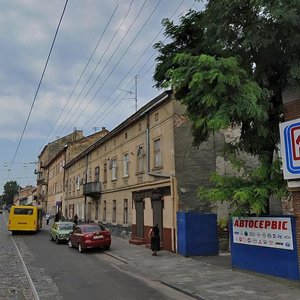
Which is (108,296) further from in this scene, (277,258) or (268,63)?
(268,63)

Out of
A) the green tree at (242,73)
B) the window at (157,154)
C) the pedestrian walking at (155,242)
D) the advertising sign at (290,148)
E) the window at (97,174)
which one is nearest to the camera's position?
the green tree at (242,73)

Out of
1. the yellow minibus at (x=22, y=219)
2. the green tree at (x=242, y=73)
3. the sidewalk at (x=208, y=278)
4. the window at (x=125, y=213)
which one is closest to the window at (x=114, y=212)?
the window at (x=125, y=213)

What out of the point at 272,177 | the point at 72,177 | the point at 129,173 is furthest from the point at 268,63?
the point at 72,177

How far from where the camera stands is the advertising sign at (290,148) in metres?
10.9

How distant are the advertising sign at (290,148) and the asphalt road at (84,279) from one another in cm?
474

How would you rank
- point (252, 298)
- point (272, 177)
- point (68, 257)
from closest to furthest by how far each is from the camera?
point (252, 298), point (272, 177), point (68, 257)

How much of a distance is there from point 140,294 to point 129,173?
57.0 feet

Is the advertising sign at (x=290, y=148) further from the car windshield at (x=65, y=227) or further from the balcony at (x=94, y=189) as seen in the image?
the balcony at (x=94, y=189)

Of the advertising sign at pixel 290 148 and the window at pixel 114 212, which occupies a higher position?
the advertising sign at pixel 290 148

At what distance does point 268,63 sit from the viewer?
1068 centimetres

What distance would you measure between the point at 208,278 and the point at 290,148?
4.87 metres

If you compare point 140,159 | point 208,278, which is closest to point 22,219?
point 140,159

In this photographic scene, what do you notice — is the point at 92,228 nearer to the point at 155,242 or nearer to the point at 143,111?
the point at 155,242

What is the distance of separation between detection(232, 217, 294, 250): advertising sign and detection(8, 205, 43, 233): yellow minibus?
79.5 ft
